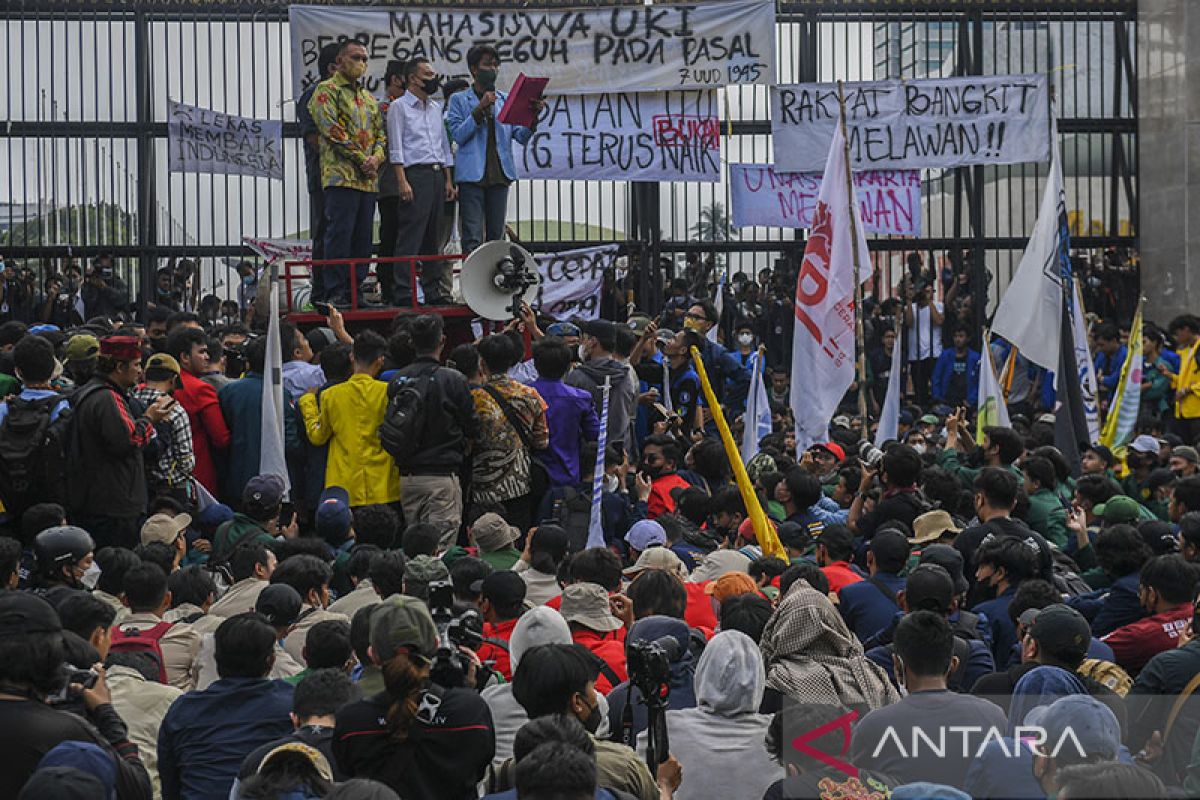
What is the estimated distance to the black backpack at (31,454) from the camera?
946 centimetres

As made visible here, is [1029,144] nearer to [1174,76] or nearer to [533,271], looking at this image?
[1174,76]

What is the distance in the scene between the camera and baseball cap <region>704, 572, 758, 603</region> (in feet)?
25.8

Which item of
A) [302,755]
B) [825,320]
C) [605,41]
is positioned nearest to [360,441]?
[825,320]

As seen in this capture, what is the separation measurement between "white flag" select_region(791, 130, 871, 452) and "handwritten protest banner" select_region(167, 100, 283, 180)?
7.04 meters

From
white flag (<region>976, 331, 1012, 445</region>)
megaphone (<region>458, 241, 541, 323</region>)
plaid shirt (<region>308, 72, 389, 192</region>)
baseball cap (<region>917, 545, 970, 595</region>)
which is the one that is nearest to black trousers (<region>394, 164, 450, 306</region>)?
plaid shirt (<region>308, 72, 389, 192</region>)

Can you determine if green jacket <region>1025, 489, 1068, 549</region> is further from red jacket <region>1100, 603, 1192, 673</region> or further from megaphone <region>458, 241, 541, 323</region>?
megaphone <region>458, 241, 541, 323</region>

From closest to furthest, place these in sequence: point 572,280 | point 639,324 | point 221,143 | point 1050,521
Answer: point 1050,521, point 639,324, point 572,280, point 221,143

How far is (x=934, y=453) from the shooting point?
13352mm

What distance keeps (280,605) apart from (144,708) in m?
0.84

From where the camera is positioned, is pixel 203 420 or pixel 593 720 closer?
pixel 593 720

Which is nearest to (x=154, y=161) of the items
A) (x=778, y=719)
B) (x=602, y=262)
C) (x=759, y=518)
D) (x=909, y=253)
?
(x=602, y=262)

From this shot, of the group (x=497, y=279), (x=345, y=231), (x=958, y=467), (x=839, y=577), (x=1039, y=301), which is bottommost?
(x=839, y=577)

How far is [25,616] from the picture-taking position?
17.2 feet

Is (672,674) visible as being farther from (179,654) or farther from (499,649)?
(179,654)
